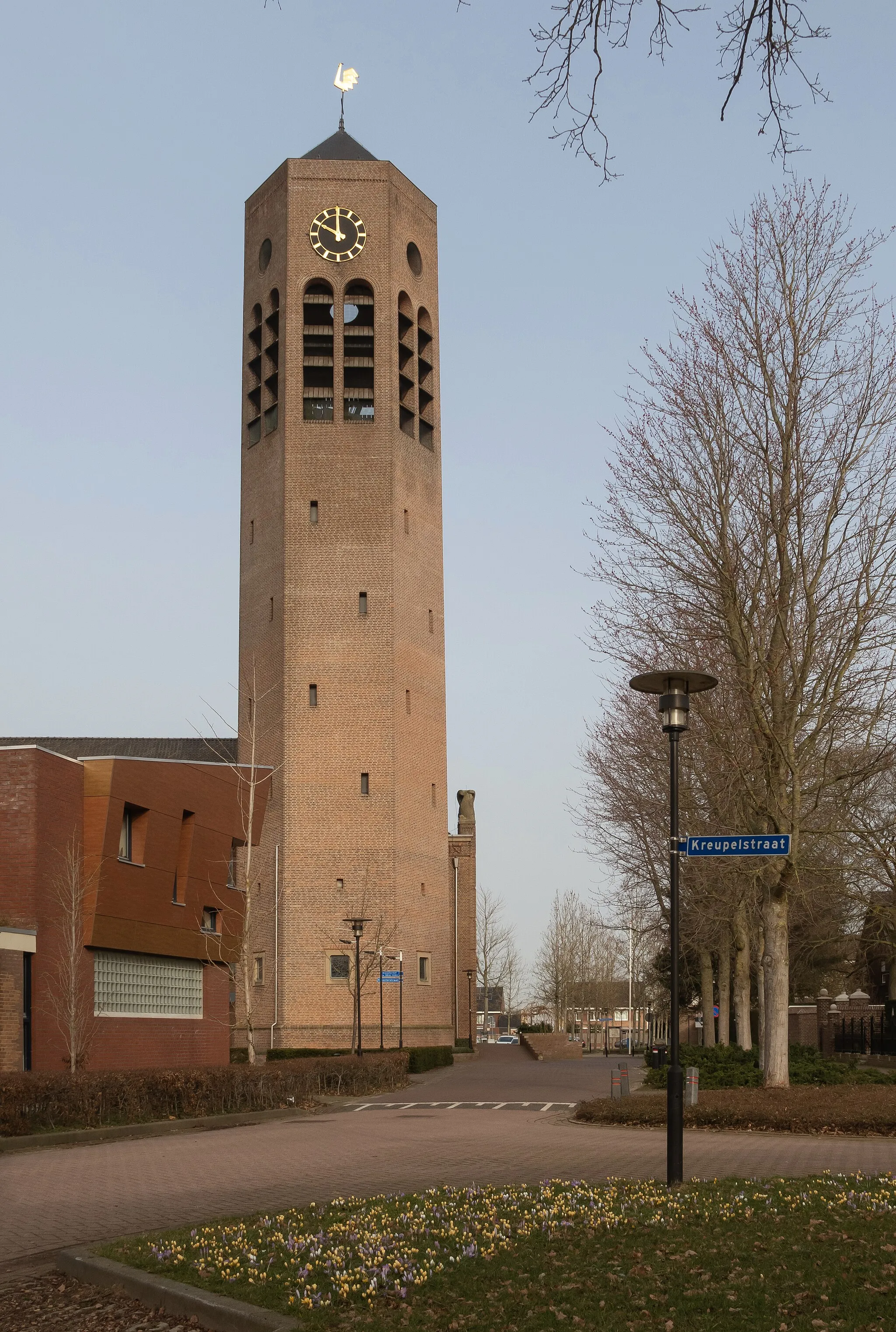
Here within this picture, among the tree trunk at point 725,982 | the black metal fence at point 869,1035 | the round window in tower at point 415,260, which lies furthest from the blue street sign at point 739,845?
the round window in tower at point 415,260

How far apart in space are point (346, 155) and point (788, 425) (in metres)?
40.3

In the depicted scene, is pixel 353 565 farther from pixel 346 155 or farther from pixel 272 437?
pixel 346 155

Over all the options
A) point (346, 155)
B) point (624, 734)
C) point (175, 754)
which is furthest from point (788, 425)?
point (175, 754)

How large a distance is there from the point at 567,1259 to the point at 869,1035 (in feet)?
128

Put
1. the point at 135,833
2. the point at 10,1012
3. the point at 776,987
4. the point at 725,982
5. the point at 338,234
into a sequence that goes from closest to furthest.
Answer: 1. the point at 776,987
2. the point at 10,1012
3. the point at 135,833
4. the point at 725,982
5. the point at 338,234

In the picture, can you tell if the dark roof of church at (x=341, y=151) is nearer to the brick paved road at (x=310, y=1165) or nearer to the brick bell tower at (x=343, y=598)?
the brick bell tower at (x=343, y=598)

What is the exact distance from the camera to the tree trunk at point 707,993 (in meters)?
43.4

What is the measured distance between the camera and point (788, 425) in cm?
2333

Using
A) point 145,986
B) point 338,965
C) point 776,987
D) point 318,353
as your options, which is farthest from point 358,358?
point 776,987

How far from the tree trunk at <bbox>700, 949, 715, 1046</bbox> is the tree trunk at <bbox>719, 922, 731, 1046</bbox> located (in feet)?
1.21

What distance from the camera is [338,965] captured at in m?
50.5

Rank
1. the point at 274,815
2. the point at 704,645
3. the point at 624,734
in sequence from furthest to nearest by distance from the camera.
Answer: the point at 274,815
the point at 624,734
the point at 704,645

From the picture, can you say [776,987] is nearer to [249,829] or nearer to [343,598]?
[249,829]

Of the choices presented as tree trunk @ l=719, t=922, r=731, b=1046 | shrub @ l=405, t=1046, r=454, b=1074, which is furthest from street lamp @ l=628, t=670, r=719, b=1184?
shrub @ l=405, t=1046, r=454, b=1074
